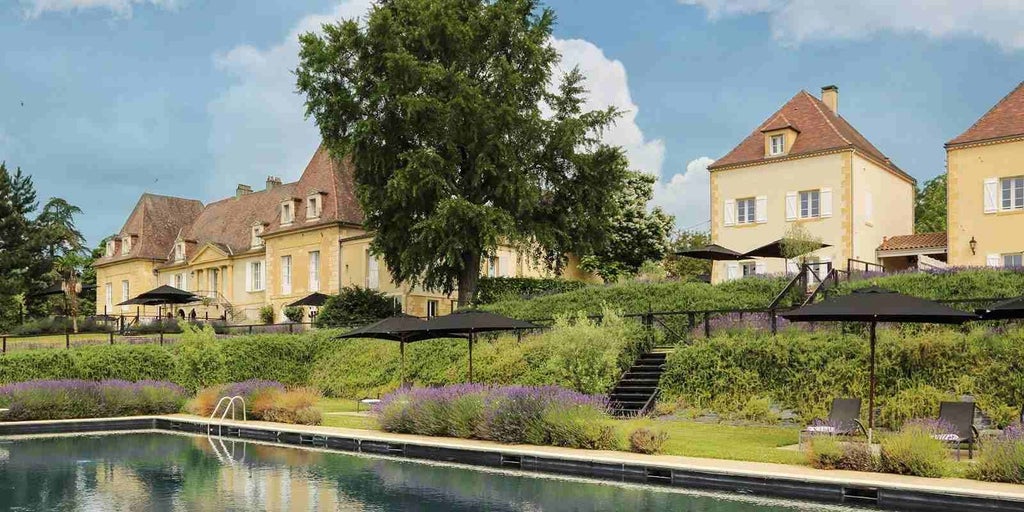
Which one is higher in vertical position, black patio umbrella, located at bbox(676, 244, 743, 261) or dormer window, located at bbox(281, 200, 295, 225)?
dormer window, located at bbox(281, 200, 295, 225)

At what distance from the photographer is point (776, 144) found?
38688 millimetres

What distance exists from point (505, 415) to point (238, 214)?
42.8 metres

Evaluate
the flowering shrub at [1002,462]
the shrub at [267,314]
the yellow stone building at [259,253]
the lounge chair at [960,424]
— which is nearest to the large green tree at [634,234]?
the yellow stone building at [259,253]

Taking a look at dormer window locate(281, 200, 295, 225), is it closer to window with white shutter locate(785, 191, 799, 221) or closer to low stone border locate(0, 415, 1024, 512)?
window with white shutter locate(785, 191, 799, 221)

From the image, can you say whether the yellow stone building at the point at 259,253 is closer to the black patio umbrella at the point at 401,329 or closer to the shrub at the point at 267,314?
the shrub at the point at 267,314

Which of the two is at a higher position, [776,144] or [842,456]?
[776,144]

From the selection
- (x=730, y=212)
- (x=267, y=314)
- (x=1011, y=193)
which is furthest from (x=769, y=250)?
(x=267, y=314)

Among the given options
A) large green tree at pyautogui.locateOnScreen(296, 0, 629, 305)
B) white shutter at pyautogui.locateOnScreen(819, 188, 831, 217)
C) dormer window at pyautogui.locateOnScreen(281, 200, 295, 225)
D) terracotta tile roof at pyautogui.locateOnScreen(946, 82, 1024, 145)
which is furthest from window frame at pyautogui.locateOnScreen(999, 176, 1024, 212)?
dormer window at pyautogui.locateOnScreen(281, 200, 295, 225)

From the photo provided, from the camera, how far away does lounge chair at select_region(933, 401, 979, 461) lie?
13.6m

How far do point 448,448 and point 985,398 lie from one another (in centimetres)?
899

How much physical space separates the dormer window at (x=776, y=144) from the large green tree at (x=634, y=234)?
11839 mm

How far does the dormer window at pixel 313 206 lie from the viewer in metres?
47.5

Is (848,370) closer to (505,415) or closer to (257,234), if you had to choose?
(505,415)

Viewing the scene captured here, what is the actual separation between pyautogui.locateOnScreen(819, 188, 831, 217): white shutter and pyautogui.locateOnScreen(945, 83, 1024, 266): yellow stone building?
4.17m
